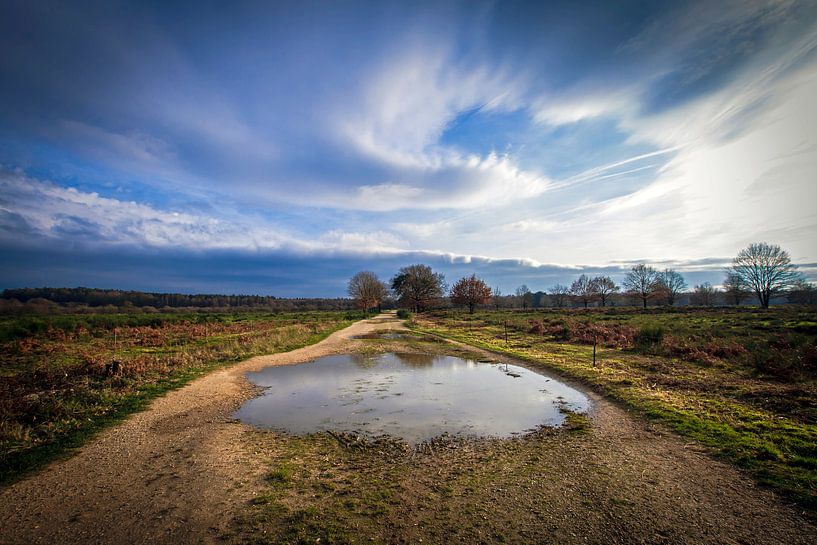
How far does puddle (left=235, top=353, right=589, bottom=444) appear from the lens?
10.4m

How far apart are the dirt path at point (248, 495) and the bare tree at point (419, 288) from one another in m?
78.9

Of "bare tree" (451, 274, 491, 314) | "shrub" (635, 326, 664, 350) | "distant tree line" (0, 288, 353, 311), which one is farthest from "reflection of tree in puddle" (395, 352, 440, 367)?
"distant tree line" (0, 288, 353, 311)

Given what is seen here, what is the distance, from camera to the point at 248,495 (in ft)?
20.7

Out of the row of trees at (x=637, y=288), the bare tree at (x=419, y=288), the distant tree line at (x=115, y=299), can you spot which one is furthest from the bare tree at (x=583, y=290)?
the distant tree line at (x=115, y=299)

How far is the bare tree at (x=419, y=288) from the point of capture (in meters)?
88.6

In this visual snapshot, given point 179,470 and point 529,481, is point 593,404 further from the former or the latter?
point 179,470

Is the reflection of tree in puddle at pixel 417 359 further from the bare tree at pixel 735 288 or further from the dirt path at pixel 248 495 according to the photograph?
the bare tree at pixel 735 288

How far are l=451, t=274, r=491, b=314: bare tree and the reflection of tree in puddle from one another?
160 ft

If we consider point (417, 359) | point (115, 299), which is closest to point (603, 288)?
point (417, 359)

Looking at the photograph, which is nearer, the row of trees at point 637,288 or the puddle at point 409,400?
the puddle at point 409,400

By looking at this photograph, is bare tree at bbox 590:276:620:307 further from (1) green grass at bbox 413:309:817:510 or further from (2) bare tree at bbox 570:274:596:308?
(1) green grass at bbox 413:309:817:510

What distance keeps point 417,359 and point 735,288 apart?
3524 inches

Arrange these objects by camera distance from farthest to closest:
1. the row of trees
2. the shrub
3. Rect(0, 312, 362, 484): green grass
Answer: the row of trees < the shrub < Rect(0, 312, 362, 484): green grass

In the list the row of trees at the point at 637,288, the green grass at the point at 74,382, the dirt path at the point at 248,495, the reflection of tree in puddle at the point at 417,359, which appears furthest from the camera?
the row of trees at the point at 637,288
